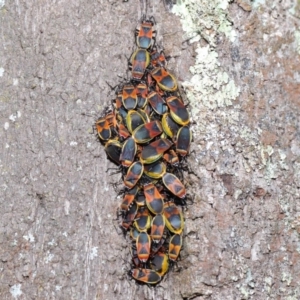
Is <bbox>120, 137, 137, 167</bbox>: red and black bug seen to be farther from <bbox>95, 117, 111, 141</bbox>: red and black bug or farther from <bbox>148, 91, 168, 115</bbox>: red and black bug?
<bbox>148, 91, 168, 115</bbox>: red and black bug

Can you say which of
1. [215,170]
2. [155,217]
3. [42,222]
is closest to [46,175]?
[42,222]

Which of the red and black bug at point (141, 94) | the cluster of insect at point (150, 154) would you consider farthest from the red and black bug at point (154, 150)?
the red and black bug at point (141, 94)

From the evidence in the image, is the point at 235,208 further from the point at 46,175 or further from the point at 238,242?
the point at 46,175

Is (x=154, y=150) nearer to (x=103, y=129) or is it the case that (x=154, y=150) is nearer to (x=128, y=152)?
(x=128, y=152)

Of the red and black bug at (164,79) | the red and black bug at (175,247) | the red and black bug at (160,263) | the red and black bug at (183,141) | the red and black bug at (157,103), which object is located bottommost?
the red and black bug at (160,263)

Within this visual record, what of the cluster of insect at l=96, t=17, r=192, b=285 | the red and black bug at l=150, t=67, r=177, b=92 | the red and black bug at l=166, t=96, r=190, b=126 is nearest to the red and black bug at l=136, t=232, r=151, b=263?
the cluster of insect at l=96, t=17, r=192, b=285

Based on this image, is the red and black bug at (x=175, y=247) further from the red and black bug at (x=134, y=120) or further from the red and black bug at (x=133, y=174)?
the red and black bug at (x=134, y=120)

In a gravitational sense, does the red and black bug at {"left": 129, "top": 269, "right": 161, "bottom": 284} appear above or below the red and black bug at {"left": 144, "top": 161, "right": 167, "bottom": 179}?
below
